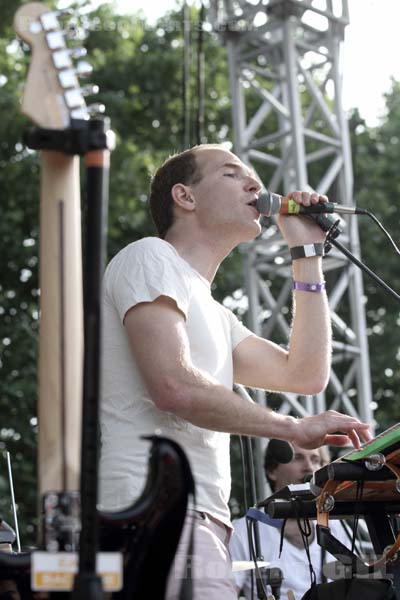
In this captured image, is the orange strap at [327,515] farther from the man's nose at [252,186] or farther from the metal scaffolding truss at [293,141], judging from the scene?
the metal scaffolding truss at [293,141]

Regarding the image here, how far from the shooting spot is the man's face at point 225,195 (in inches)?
126

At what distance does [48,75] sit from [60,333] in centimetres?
49

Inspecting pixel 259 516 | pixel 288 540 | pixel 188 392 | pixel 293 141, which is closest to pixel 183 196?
pixel 188 392

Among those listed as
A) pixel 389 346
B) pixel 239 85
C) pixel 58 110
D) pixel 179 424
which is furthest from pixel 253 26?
pixel 389 346

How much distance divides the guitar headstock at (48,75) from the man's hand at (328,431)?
3.65 feet

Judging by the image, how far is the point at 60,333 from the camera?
181cm

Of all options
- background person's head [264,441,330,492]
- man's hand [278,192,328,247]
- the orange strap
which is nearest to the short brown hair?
man's hand [278,192,328,247]

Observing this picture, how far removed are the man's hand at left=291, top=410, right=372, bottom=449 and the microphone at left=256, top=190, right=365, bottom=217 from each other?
29.7 inches

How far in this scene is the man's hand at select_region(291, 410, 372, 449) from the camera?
8.64 feet

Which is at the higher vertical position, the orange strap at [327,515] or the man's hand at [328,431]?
the man's hand at [328,431]

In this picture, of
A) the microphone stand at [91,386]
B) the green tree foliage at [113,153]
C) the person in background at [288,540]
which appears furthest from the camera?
the green tree foliage at [113,153]

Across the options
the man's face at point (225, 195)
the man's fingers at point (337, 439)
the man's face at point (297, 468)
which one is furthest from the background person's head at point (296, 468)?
the man's fingers at point (337, 439)

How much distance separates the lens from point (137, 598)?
6.43ft

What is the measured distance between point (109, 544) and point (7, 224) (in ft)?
38.6
